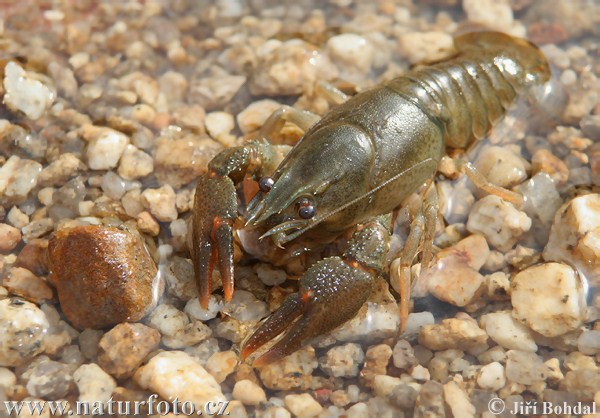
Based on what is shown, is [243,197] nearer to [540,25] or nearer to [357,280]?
[357,280]

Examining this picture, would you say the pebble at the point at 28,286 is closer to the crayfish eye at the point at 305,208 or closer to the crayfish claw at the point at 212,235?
the crayfish claw at the point at 212,235

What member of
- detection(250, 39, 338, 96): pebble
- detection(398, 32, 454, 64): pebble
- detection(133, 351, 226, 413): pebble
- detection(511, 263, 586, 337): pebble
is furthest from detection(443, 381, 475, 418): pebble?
detection(398, 32, 454, 64): pebble

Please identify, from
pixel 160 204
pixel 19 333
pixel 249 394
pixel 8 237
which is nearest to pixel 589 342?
pixel 249 394

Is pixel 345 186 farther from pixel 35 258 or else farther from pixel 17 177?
pixel 17 177

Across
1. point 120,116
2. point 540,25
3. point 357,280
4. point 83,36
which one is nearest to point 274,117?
point 120,116

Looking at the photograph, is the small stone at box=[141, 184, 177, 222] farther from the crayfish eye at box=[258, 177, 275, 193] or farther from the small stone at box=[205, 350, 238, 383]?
the small stone at box=[205, 350, 238, 383]

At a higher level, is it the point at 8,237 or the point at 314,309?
the point at 314,309

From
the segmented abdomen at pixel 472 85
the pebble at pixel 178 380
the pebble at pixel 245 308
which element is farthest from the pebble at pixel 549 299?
the pebble at pixel 178 380

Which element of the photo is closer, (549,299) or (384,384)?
(384,384)
